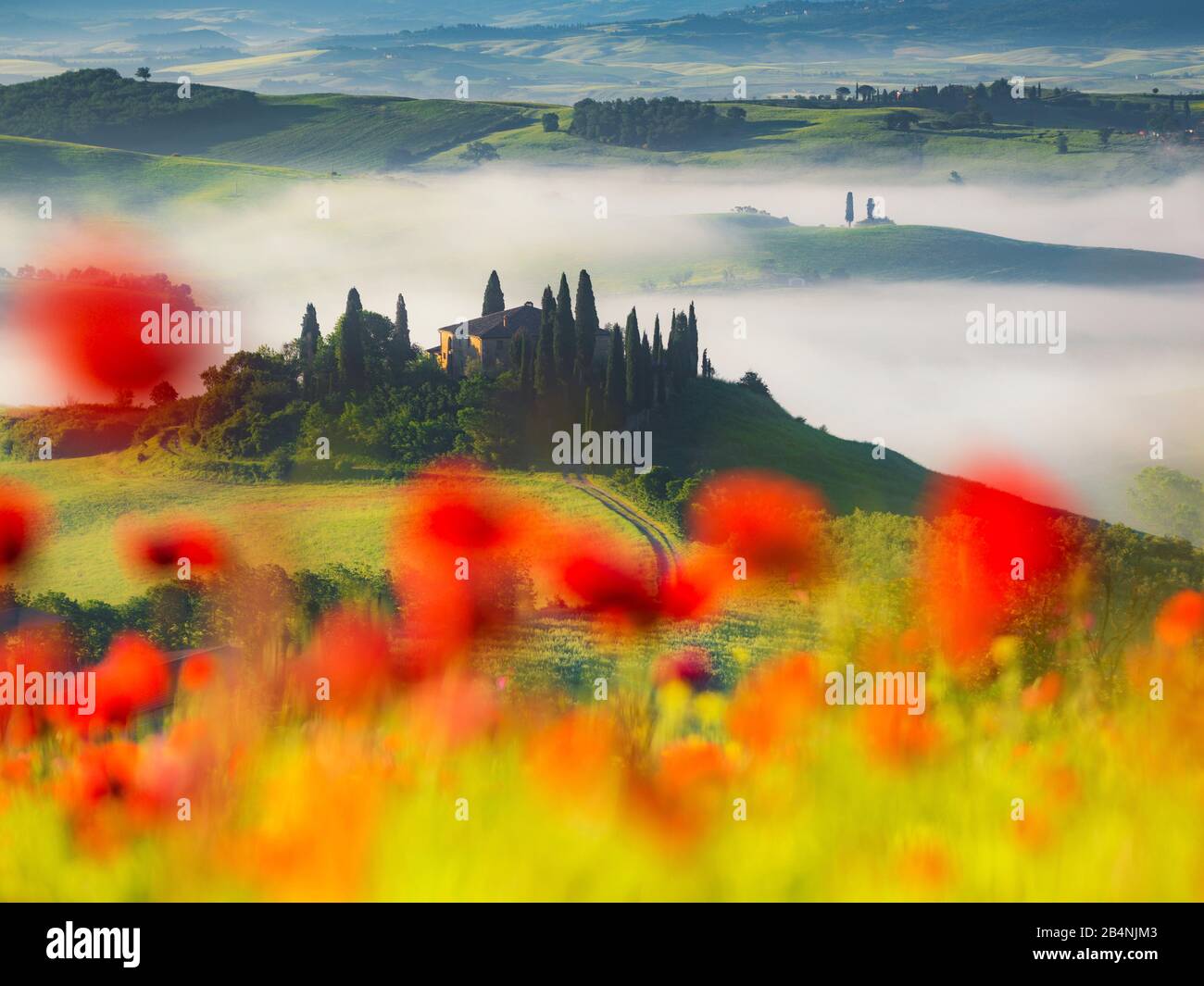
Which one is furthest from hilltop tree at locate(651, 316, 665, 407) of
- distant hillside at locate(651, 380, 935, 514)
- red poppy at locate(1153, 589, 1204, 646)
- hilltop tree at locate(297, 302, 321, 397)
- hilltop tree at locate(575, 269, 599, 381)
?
red poppy at locate(1153, 589, 1204, 646)

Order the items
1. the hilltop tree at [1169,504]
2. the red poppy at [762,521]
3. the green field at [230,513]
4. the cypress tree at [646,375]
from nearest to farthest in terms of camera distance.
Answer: the red poppy at [762,521]
the green field at [230,513]
the cypress tree at [646,375]
the hilltop tree at [1169,504]

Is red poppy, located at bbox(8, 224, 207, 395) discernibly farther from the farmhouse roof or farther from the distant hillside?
the distant hillside

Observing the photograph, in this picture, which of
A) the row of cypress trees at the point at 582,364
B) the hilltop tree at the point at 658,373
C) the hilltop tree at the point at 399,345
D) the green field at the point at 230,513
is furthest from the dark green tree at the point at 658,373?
the hilltop tree at the point at 399,345

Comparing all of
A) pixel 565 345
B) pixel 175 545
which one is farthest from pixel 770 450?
pixel 175 545

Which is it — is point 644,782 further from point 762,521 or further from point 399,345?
point 399,345

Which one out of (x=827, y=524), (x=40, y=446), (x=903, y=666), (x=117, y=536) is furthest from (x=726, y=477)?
(x=903, y=666)

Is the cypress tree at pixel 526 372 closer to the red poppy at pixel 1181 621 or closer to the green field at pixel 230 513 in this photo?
the green field at pixel 230 513

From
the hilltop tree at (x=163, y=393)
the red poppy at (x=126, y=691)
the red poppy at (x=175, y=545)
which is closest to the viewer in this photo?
the red poppy at (x=126, y=691)
